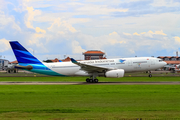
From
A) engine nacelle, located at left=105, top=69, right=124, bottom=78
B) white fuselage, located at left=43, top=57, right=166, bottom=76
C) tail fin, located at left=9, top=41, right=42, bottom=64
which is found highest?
tail fin, located at left=9, top=41, right=42, bottom=64

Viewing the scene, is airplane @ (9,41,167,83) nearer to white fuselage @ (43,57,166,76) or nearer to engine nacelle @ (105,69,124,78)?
white fuselage @ (43,57,166,76)

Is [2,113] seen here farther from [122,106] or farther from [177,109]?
[177,109]

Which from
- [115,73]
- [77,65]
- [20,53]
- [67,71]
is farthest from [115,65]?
[20,53]

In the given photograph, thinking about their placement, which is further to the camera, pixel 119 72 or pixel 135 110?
pixel 119 72

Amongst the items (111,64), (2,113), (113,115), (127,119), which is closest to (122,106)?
(113,115)

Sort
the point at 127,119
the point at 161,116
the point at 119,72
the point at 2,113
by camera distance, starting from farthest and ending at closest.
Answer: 1. the point at 119,72
2. the point at 2,113
3. the point at 161,116
4. the point at 127,119

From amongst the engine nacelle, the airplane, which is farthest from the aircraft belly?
the engine nacelle

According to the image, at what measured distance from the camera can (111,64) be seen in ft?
137

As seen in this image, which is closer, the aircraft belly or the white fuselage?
the white fuselage

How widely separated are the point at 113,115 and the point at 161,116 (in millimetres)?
2947

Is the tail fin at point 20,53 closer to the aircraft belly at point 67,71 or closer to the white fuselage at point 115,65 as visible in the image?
the white fuselage at point 115,65

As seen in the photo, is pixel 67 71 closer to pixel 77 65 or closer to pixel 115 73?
pixel 77 65

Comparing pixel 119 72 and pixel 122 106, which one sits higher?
pixel 119 72

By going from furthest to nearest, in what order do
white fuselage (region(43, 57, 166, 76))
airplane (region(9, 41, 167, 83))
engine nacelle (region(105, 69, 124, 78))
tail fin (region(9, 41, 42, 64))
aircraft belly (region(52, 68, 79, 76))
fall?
1. tail fin (region(9, 41, 42, 64))
2. aircraft belly (region(52, 68, 79, 76))
3. white fuselage (region(43, 57, 166, 76))
4. airplane (region(9, 41, 167, 83))
5. engine nacelle (region(105, 69, 124, 78))
